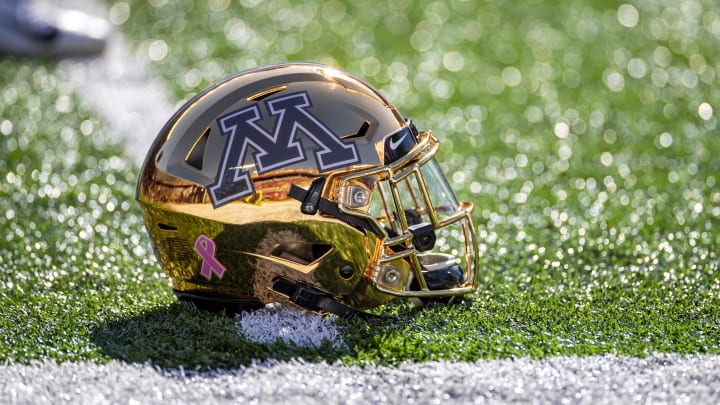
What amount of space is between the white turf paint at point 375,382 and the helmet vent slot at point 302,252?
0.76 ft

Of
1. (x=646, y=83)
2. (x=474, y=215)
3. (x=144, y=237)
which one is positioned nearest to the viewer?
(x=144, y=237)

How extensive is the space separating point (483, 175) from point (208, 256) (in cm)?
217

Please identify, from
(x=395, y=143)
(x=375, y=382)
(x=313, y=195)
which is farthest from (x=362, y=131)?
(x=375, y=382)

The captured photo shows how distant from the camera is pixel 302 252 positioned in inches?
126

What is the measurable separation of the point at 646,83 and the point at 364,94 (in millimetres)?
3481

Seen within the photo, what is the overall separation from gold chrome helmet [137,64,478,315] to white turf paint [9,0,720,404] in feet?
0.65

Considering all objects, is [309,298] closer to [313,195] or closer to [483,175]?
[313,195]

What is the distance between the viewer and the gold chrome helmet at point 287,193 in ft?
10.1

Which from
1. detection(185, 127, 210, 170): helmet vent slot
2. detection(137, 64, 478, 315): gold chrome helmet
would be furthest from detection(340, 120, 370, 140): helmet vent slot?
detection(185, 127, 210, 170): helmet vent slot

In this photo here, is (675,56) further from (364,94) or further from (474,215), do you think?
(364,94)

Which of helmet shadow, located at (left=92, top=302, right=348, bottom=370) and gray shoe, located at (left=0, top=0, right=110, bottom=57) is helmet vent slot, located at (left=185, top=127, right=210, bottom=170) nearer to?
helmet shadow, located at (left=92, top=302, right=348, bottom=370)

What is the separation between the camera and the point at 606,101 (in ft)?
19.5

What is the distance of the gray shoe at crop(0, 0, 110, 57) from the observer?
21.3 ft

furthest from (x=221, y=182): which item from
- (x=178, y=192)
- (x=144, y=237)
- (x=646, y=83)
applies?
(x=646, y=83)
